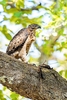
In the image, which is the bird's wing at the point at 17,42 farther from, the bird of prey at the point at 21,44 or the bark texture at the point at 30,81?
the bark texture at the point at 30,81

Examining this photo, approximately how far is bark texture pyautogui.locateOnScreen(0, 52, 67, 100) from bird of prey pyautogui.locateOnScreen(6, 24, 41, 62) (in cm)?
40

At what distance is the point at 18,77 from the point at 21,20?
Answer: 1.60 metres

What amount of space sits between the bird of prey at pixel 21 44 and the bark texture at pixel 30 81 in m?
0.40

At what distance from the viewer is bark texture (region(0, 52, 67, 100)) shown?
103 inches

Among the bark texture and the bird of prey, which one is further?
the bird of prey

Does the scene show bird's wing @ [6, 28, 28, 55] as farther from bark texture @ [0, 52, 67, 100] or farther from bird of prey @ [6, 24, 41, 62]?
bark texture @ [0, 52, 67, 100]

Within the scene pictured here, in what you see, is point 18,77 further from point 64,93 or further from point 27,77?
point 64,93

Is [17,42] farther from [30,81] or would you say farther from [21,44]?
[30,81]

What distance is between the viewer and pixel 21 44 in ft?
10.5

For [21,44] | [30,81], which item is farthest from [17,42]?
[30,81]

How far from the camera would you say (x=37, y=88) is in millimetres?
2641

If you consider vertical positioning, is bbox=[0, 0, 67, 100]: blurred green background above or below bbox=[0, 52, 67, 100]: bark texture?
above

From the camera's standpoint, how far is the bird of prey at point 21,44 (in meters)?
3.13

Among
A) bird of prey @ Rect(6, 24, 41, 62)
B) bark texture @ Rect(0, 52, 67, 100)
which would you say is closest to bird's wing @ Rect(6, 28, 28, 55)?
bird of prey @ Rect(6, 24, 41, 62)
